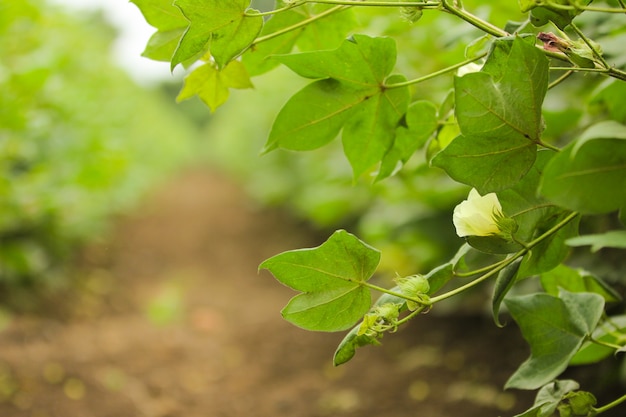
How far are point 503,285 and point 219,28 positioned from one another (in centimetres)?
36

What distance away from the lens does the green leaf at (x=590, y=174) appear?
0.45m

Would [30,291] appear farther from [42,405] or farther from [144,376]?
[42,405]

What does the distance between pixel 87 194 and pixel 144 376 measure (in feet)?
6.96

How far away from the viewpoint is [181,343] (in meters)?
2.77

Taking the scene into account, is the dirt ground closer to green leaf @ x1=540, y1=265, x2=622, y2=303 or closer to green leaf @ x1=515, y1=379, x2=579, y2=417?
green leaf @ x1=540, y1=265, x2=622, y2=303

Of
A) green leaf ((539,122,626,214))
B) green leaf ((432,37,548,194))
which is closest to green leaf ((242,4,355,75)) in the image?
green leaf ((432,37,548,194))

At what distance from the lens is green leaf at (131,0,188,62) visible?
2.24 feet

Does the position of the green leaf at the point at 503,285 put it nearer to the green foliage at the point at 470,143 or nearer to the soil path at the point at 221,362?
the green foliage at the point at 470,143

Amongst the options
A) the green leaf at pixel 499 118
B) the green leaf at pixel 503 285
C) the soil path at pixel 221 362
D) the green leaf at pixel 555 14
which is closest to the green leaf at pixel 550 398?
the green leaf at pixel 503 285

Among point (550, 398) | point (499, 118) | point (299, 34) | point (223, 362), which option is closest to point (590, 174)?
point (499, 118)

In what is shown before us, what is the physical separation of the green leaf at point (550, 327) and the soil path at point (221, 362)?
2.50 ft

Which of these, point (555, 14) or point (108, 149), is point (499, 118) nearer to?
point (555, 14)

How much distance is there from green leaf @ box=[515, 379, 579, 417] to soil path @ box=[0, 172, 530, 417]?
78 cm

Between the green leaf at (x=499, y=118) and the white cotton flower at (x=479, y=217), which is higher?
the green leaf at (x=499, y=118)
